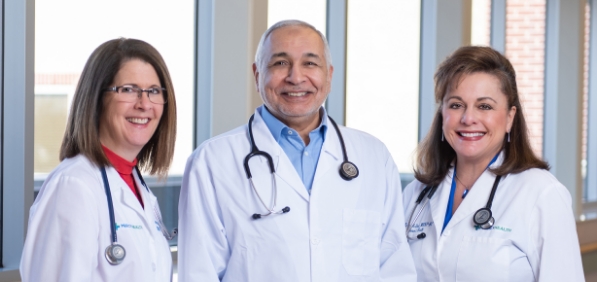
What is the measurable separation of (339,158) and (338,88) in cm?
158

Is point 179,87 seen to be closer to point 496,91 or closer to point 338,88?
point 338,88

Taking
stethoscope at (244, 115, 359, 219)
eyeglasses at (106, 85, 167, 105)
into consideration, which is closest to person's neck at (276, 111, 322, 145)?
stethoscope at (244, 115, 359, 219)

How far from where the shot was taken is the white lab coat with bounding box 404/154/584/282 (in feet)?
6.34

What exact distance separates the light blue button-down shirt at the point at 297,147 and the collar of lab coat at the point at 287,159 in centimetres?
2

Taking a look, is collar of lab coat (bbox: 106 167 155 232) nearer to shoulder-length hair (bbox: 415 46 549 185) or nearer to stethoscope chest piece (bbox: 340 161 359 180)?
stethoscope chest piece (bbox: 340 161 359 180)

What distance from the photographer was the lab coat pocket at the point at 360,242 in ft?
6.17

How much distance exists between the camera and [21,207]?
2.35m

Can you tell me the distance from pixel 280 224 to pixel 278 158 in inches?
8.1

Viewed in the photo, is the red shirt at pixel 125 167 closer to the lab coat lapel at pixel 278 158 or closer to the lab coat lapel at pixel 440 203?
the lab coat lapel at pixel 278 158

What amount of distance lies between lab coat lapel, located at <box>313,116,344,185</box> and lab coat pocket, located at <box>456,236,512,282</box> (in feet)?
1.60

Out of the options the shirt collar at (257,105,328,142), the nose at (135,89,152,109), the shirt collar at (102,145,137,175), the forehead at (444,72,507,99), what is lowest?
the shirt collar at (102,145,137,175)

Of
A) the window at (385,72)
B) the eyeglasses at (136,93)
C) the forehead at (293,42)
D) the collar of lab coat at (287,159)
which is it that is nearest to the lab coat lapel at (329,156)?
the collar of lab coat at (287,159)

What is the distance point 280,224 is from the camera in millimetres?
1843

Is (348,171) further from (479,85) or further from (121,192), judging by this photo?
→ (121,192)
